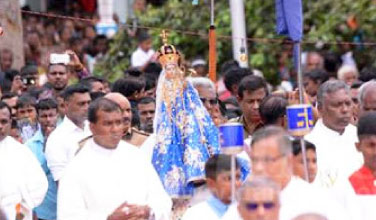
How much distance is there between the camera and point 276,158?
29.4ft

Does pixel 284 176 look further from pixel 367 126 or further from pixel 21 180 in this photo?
pixel 21 180

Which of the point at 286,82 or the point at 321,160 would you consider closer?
the point at 321,160

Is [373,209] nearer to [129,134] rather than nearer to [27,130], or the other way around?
[129,134]

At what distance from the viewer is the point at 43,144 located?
44.3ft

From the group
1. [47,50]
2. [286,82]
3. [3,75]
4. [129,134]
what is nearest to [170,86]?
[129,134]

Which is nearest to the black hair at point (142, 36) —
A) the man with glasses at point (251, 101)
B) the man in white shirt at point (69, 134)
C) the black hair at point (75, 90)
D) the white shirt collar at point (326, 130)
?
the black hair at point (75, 90)

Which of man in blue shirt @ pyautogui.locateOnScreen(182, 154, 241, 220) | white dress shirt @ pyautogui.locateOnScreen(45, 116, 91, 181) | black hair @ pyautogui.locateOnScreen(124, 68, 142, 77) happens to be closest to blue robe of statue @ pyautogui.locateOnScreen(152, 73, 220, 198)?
white dress shirt @ pyautogui.locateOnScreen(45, 116, 91, 181)

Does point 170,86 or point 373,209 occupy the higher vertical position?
point 170,86

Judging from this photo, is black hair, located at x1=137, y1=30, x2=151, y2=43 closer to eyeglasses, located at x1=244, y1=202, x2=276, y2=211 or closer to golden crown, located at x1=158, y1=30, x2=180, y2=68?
golden crown, located at x1=158, y1=30, x2=180, y2=68

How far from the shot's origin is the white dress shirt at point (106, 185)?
10.7 m

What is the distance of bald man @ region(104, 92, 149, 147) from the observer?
467 inches

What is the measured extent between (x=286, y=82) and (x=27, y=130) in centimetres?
553

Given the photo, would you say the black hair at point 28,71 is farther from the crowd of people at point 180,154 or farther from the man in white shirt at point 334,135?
the man in white shirt at point 334,135

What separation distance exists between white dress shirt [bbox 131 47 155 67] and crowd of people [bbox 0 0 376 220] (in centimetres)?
432
